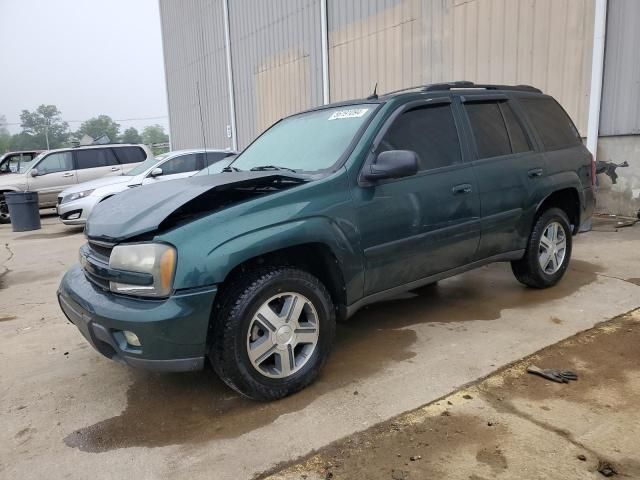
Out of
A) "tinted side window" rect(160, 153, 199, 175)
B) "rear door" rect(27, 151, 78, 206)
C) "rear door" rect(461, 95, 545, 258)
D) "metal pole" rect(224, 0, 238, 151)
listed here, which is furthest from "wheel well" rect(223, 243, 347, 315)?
"metal pole" rect(224, 0, 238, 151)

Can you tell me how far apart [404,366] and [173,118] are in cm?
2305

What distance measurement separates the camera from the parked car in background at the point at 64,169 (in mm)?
13000

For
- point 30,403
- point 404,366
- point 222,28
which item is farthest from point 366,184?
point 222,28

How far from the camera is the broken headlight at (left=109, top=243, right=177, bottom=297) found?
2660mm

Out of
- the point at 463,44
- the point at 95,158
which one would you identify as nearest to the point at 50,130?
the point at 95,158

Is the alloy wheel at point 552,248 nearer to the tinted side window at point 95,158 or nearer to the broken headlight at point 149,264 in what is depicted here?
the broken headlight at point 149,264

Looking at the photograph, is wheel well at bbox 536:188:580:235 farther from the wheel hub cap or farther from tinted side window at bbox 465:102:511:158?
the wheel hub cap

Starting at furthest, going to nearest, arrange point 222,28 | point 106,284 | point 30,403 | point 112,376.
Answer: point 222,28 < point 112,376 < point 30,403 < point 106,284

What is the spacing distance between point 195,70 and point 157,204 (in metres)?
19.4

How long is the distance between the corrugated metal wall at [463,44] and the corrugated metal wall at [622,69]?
300 mm

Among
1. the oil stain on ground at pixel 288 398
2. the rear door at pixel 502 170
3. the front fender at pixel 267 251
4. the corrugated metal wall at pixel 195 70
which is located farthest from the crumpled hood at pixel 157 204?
the corrugated metal wall at pixel 195 70

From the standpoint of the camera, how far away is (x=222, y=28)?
1828 centimetres

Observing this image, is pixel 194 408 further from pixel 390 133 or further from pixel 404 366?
pixel 390 133

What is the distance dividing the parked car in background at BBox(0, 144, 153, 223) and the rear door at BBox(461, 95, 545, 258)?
10.6 meters
